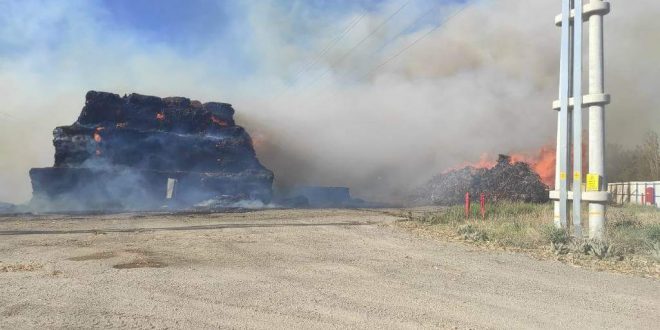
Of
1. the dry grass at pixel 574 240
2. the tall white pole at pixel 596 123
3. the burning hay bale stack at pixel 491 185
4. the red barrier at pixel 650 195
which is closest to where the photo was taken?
the dry grass at pixel 574 240

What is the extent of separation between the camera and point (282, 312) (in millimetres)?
5730

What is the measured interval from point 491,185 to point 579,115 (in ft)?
68.8

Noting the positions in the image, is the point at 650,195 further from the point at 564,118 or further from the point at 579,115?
the point at 579,115

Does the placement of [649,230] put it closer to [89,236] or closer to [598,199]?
[598,199]

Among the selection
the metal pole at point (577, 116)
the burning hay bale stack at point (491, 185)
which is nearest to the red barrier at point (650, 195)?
the burning hay bale stack at point (491, 185)

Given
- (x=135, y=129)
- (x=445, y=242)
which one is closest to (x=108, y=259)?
(x=445, y=242)

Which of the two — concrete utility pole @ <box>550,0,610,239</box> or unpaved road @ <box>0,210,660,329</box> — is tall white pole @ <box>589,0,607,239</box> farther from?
unpaved road @ <box>0,210,660,329</box>

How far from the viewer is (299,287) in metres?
7.10

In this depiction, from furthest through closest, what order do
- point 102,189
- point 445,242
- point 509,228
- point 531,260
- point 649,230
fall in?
point 102,189
point 509,228
point 445,242
point 649,230
point 531,260

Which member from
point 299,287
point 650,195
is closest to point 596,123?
point 299,287

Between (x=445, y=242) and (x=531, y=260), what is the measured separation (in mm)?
2864

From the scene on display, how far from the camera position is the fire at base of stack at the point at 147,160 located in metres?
30.2

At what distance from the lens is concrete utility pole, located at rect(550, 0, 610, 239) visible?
39.5ft

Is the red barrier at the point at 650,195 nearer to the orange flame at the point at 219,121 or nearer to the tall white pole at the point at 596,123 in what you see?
the tall white pole at the point at 596,123
